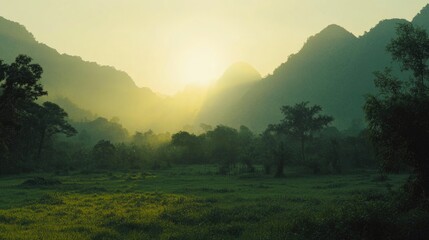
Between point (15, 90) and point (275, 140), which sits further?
point (275, 140)

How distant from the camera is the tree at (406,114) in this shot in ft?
73.3

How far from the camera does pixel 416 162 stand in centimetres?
2314

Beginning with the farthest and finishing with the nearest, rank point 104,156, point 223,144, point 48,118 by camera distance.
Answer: point 223,144 < point 104,156 < point 48,118

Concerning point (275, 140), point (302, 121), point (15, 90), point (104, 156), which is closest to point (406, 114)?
point (15, 90)

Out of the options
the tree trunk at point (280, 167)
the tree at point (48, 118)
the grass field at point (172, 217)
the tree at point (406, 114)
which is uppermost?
the tree at point (48, 118)

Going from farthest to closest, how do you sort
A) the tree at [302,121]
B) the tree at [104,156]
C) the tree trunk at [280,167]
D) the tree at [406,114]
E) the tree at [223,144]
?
the tree at [223,144]
the tree at [302,121]
the tree at [104,156]
the tree trunk at [280,167]
the tree at [406,114]

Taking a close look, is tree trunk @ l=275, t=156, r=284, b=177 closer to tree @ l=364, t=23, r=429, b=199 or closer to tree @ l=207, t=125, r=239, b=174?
tree @ l=207, t=125, r=239, b=174

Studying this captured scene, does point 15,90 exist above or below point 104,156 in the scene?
above

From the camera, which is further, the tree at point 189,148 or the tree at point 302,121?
the tree at point 189,148

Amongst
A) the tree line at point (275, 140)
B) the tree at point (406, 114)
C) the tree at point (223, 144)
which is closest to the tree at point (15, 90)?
the tree line at point (275, 140)

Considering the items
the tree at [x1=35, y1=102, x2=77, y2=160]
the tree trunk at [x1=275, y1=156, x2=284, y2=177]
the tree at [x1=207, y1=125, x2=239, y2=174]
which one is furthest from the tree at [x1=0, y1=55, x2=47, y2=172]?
the tree at [x1=207, y1=125, x2=239, y2=174]

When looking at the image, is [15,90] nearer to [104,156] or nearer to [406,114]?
[406,114]

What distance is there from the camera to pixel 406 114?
22328mm

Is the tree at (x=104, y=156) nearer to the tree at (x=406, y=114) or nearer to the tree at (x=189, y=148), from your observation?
the tree at (x=189, y=148)
